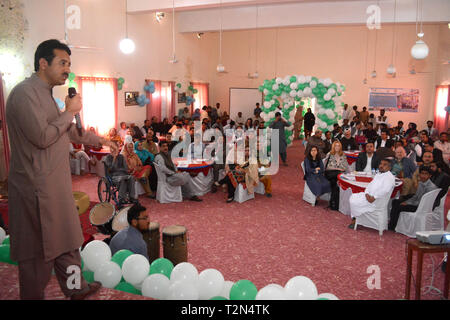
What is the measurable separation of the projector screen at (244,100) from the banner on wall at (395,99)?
517 cm

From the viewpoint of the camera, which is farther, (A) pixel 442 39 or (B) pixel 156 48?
(A) pixel 442 39

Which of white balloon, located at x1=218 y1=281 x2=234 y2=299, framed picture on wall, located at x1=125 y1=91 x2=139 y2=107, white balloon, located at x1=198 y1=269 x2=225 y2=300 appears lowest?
white balloon, located at x1=218 y1=281 x2=234 y2=299

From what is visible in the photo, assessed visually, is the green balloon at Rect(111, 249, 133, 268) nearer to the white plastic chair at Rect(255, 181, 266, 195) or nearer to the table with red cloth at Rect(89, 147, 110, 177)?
the white plastic chair at Rect(255, 181, 266, 195)

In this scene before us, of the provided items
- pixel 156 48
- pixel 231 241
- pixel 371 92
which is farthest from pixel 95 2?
pixel 371 92

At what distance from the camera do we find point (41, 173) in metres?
2.17

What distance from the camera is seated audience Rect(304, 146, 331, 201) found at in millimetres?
7402

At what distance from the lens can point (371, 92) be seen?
16953 millimetres

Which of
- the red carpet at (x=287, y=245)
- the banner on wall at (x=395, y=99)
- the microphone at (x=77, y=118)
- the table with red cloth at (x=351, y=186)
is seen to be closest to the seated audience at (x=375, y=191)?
the table with red cloth at (x=351, y=186)

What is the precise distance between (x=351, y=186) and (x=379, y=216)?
700mm

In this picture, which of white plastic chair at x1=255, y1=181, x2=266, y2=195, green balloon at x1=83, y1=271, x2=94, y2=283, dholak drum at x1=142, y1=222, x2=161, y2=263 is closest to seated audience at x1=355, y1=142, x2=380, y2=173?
white plastic chair at x1=255, y1=181, x2=266, y2=195

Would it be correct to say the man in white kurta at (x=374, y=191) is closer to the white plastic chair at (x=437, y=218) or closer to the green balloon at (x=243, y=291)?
→ the white plastic chair at (x=437, y=218)

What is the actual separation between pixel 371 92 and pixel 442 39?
3.30 meters

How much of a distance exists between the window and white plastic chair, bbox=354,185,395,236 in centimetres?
753
